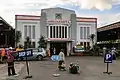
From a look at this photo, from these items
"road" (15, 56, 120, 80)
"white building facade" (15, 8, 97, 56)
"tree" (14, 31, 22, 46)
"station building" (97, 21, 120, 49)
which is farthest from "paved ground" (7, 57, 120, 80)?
"station building" (97, 21, 120, 49)

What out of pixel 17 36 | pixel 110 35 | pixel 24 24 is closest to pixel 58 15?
pixel 24 24

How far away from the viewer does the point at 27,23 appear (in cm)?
6706

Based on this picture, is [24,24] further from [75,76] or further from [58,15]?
[75,76]

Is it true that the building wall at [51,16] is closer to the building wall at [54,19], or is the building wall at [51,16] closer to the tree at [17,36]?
the building wall at [54,19]

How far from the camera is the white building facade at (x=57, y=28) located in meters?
66.9

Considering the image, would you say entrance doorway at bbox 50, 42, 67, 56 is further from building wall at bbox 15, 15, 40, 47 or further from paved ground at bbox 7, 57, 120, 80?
paved ground at bbox 7, 57, 120, 80

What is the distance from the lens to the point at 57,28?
6712 cm

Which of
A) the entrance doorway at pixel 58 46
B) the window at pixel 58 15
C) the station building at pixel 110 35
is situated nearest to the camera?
the window at pixel 58 15

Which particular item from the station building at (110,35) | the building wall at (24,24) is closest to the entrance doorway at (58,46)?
the building wall at (24,24)

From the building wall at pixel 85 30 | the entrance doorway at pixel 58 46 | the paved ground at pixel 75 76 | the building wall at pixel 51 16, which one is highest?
the building wall at pixel 51 16

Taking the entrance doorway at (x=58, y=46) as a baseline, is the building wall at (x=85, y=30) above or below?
above

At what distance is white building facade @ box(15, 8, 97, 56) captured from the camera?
6694 centimetres

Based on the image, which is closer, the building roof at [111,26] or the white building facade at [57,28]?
the white building facade at [57,28]

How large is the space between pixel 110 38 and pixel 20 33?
23.4m
